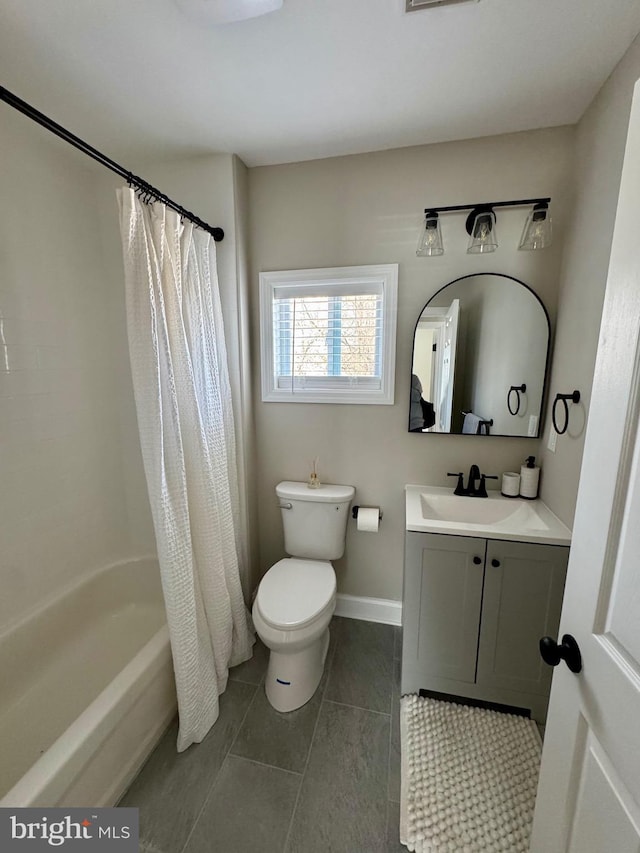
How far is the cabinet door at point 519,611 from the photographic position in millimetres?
1319

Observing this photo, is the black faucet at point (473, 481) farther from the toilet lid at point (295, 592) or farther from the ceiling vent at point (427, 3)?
the ceiling vent at point (427, 3)

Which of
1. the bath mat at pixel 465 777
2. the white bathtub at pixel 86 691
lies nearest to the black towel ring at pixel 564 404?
the bath mat at pixel 465 777

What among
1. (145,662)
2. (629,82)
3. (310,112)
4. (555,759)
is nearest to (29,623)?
(145,662)

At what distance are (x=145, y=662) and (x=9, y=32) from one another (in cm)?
208

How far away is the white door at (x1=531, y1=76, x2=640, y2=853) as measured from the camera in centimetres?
55

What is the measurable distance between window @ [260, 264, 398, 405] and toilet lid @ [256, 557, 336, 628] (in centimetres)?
87

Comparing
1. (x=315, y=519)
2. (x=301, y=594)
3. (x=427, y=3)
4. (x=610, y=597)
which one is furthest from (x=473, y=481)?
(x=427, y=3)

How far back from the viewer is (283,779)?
123 cm

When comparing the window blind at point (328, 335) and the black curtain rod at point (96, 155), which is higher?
the black curtain rod at point (96, 155)

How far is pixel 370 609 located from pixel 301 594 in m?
0.69

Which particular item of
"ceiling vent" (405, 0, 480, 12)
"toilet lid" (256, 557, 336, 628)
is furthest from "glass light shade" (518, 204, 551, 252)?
"toilet lid" (256, 557, 336, 628)

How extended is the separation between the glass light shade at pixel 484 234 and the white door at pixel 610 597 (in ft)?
3.00

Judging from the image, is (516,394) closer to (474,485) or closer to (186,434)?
(474,485)

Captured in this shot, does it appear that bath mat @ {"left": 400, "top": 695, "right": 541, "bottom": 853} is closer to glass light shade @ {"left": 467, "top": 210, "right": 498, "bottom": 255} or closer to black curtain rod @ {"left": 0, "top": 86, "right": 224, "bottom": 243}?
glass light shade @ {"left": 467, "top": 210, "right": 498, "bottom": 255}
